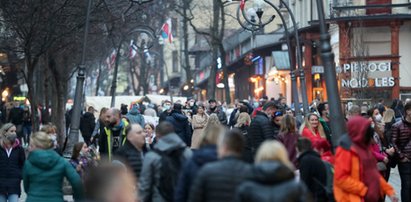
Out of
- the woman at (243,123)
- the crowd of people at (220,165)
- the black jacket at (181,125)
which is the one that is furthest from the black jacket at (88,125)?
the crowd of people at (220,165)

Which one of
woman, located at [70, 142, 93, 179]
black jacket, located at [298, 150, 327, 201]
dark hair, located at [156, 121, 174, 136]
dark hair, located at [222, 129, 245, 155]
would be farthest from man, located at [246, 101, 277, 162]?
dark hair, located at [222, 129, 245, 155]

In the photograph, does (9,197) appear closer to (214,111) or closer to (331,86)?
(331,86)

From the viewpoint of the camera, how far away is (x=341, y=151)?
10.2m

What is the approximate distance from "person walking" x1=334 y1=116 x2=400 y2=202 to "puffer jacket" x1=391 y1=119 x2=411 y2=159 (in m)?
3.77

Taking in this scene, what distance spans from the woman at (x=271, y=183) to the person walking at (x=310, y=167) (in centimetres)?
318

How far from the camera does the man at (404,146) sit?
45.8ft

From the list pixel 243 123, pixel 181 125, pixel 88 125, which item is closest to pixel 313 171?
pixel 243 123

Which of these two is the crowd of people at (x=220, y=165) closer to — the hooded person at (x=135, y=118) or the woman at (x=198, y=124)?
the hooded person at (x=135, y=118)

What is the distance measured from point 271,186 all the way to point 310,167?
11.1 ft

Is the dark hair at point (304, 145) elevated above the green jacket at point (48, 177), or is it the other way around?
the dark hair at point (304, 145)

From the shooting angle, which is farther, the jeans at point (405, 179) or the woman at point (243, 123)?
the woman at point (243, 123)

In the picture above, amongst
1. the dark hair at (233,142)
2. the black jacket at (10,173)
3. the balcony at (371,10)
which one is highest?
the balcony at (371,10)

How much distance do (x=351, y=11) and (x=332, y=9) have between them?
2.73 feet

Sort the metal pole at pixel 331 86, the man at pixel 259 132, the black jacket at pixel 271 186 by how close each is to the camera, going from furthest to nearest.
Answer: the man at pixel 259 132 → the metal pole at pixel 331 86 → the black jacket at pixel 271 186
